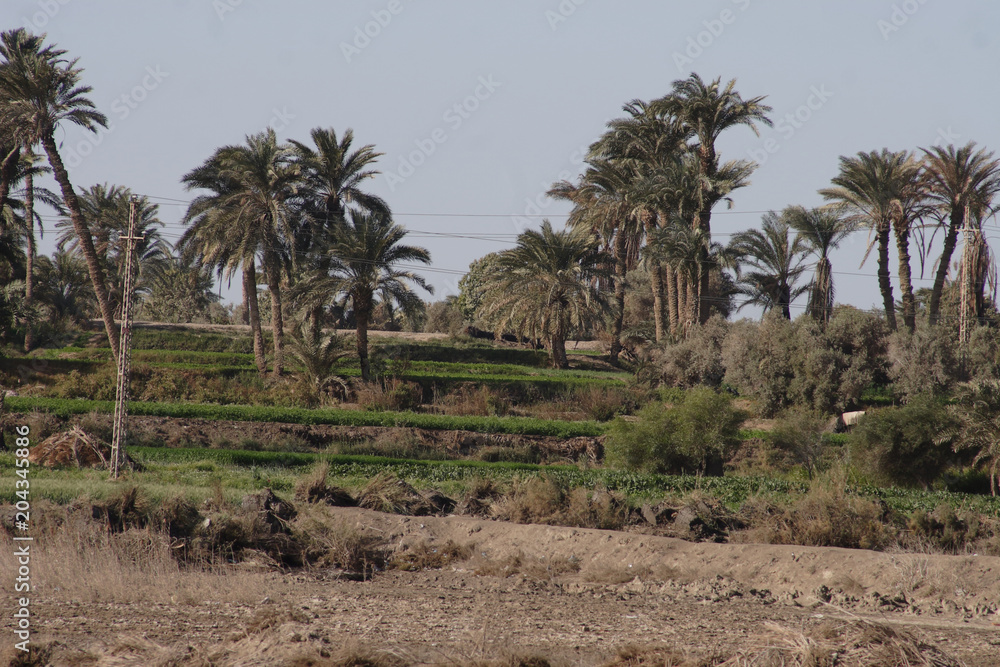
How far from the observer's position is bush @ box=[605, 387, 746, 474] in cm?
2339

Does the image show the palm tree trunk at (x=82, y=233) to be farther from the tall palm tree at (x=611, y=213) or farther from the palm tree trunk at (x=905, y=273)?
the palm tree trunk at (x=905, y=273)

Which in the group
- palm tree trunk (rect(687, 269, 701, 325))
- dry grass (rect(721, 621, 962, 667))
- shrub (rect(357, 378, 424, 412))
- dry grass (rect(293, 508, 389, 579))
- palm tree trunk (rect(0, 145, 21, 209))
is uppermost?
palm tree trunk (rect(0, 145, 21, 209))

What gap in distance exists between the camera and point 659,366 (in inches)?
1512

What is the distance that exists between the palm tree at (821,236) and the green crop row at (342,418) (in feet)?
48.1

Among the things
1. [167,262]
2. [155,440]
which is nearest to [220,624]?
[155,440]

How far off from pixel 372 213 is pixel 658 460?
1989 centimetres

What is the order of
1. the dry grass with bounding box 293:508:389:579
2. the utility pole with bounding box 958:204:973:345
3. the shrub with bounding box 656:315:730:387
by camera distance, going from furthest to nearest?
the shrub with bounding box 656:315:730:387
the utility pole with bounding box 958:204:973:345
the dry grass with bounding box 293:508:389:579

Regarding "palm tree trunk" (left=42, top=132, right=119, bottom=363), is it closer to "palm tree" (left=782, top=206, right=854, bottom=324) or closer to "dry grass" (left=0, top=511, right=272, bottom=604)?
"dry grass" (left=0, top=511, right=272, bottom=604)

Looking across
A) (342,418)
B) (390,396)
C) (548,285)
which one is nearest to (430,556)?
(342,418)

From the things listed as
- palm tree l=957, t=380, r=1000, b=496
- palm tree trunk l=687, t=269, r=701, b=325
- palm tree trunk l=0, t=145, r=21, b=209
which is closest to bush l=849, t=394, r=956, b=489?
palm tree l=957, t=380, r=1000, b=496

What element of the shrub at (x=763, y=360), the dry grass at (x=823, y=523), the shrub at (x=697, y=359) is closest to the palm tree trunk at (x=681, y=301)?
the shrub at (x=697, y=359)

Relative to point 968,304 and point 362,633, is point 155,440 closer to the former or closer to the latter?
point 362,633

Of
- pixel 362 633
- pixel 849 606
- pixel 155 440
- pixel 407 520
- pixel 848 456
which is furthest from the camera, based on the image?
pixel 155 440

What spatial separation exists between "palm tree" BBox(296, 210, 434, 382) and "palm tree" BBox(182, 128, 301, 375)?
1879 millimetres
